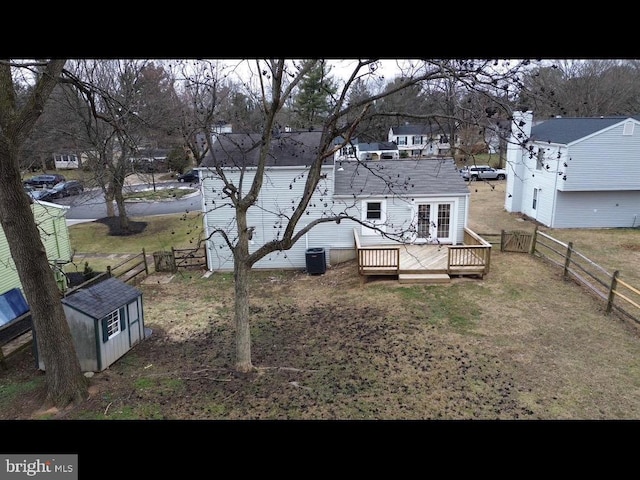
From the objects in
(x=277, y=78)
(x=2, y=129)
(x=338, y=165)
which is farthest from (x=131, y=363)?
(x=338, y=165)

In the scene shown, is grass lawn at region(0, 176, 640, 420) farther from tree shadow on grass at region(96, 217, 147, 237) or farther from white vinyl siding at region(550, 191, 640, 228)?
tree shadow on grass at region(96, 217, 147, 237)

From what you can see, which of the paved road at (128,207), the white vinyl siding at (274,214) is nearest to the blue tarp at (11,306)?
the white vinyl siding at (274,214)

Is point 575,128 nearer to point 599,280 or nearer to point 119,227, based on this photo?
point 599,280

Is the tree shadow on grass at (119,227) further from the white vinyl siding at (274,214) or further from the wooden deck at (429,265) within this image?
the wooden deck at (429,265)

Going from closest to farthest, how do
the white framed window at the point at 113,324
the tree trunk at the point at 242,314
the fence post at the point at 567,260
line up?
1. the tree trunk at the point at 242,314
2. the white framed window at the point at 113,324
3. the fence post at the point at 567,260

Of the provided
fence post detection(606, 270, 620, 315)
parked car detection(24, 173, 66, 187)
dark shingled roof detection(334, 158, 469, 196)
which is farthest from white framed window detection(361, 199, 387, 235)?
parked car detection(24, 173, 66, 187)
